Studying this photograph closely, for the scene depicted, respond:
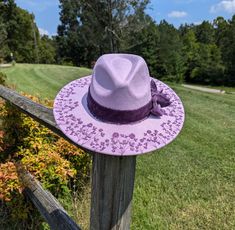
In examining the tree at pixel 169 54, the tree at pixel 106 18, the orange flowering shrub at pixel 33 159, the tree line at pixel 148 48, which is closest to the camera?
the orange flowering shrub at pixel 33 159

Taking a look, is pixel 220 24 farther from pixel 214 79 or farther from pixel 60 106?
pixel 60 106

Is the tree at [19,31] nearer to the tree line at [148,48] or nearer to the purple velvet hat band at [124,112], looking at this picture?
the tree line at [148,48]

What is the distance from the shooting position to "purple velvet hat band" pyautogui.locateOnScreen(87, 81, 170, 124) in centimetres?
112

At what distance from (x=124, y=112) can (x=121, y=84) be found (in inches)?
4.1

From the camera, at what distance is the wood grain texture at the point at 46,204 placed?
1.87 meters

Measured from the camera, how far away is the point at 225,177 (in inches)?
135

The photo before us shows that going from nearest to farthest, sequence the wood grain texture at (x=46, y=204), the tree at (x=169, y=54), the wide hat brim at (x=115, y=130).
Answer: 1. the wide hat brim at (x=115, y=130)
2. the wood grain texture at (x=46, y=204)
3. the tree at (x=169, y=54)

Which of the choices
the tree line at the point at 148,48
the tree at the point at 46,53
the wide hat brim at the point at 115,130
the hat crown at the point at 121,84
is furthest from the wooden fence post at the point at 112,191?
the tree at the point at 46,53

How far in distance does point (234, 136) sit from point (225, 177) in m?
1.58

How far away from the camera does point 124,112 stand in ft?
3.65

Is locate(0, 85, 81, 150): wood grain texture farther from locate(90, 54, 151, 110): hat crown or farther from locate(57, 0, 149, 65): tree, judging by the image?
locate(57, 0, 149, 65): tree

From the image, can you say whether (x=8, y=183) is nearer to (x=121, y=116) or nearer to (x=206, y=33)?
(x=121, y=116)

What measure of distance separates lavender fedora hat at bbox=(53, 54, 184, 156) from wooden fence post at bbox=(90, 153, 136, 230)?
0.44ft

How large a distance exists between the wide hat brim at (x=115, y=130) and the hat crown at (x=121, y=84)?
0.08 meters
